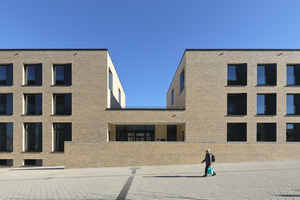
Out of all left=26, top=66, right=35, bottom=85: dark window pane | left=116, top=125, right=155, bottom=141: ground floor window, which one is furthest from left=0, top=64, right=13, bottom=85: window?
left=116, top=125, right=155, bottom=141: ground floor window

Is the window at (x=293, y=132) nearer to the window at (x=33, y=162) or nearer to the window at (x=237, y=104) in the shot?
the window at (x=237, y=104)

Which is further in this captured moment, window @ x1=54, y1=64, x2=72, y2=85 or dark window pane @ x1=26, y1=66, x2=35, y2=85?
dark window pane @ x1=26, y1=66, x2=35, y2=85

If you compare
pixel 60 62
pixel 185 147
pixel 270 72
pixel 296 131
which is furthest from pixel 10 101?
pixel 296 131

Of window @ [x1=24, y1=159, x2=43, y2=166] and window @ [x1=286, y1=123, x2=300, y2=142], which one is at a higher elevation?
window @ [x1=286, y1=123, x2=300, y2=142]

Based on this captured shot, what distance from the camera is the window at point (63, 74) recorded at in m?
19.4

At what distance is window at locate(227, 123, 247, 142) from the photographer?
1872cm

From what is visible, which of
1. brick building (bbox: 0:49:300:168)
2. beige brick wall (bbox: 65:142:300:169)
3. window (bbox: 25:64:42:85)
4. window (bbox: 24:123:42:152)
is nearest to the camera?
beige brick wall (bbox: 65:142:300:169)

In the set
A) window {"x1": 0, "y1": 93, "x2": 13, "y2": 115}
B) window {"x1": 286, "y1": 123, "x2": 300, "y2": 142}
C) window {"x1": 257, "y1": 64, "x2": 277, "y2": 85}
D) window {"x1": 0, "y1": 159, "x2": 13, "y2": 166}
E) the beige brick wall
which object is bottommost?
window {"x1": 0, "y1": 159, "x2": 13, "y2": 166}

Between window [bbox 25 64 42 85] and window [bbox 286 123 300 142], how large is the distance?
25265 mm

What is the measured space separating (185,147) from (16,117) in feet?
55.4

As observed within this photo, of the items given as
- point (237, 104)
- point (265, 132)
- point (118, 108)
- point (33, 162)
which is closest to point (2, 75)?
point (33, 162)

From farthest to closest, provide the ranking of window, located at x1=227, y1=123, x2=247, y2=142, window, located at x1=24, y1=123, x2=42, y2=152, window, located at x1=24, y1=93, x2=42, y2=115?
1. window, located at x1=24, y1=93, x2=42, y2=115
2. window, located at x1=24, y1=123, x2=42, y2=152
3. window, located at x1=227, y1=123, x2=247, y2=142

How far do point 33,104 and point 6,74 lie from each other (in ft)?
13.8

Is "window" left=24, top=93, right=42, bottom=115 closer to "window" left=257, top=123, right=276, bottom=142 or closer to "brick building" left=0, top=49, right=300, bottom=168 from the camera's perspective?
"brick building" left=0, top=49, right=300, bottom=168
